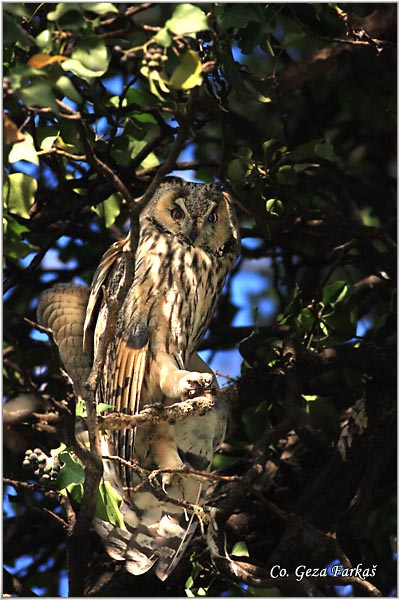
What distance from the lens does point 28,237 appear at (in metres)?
2.83

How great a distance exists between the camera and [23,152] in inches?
72.3

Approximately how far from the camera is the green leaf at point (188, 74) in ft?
5.71

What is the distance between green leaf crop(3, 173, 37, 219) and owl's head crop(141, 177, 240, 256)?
1.60ft

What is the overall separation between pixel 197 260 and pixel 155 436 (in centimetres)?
50

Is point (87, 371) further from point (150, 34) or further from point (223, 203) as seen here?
point (150, 34)

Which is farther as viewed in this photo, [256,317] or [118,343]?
[256,317]

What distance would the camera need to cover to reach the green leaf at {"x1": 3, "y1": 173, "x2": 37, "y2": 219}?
230 centimetres

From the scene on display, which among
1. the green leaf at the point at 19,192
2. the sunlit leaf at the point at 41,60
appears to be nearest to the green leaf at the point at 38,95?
the sunlit leaf at the point at 41,60

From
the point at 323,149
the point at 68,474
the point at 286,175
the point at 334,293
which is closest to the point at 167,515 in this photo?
the point at 68,474

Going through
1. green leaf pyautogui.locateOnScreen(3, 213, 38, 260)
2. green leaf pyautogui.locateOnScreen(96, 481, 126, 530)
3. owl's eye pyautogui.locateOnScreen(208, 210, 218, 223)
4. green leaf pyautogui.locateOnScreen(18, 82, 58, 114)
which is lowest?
green leaf pyautogui.locateOnScreen(96, 481, 126, 530)

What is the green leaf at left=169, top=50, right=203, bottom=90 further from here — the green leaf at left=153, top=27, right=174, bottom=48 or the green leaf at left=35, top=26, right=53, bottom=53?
the green leaf at left=35, top=26, right=53, bottom=53

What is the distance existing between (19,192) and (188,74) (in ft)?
Result: 2.36

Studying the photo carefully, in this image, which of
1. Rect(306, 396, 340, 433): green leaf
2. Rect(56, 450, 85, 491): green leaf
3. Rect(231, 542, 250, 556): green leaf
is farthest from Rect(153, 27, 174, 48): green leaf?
Rect(231, 542, 250, 556): green leaf

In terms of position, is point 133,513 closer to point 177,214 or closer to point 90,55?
point 177,214
